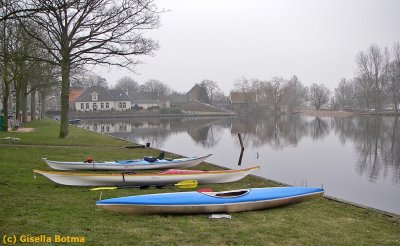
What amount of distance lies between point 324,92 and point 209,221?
368ft

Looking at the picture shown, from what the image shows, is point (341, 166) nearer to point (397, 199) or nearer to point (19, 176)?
point (397, 199)

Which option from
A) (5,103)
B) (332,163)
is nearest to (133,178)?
(332,163)

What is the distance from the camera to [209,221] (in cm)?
679

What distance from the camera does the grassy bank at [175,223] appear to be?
5.73 m

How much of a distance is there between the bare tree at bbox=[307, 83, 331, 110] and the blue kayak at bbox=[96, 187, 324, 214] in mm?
104949

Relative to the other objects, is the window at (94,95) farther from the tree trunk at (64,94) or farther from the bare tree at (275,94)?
the tree trunk at (64,94)

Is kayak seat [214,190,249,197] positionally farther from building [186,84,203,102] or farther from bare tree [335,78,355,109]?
bare tree [335,78,355,109]

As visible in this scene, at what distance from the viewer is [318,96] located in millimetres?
107938

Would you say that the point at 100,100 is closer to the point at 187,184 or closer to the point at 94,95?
the point at 94,95

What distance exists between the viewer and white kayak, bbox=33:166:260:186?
9.00m

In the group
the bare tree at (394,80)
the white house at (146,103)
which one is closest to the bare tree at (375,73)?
the bare tree at (394,80)

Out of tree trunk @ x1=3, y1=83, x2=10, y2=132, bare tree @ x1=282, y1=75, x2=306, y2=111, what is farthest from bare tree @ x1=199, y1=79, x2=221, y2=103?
tree trunk @ x1=3, y1=83, x2=10, y2=132

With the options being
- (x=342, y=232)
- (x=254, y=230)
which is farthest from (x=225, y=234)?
(x=342, y=232)

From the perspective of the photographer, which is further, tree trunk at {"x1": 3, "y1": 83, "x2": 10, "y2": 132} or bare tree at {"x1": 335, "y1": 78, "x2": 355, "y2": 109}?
bare tree at {"x1": 335, "y1": 78, "x2": 355, "y2": 109}
